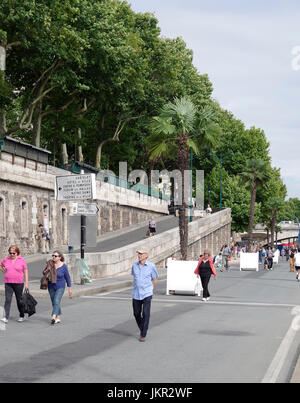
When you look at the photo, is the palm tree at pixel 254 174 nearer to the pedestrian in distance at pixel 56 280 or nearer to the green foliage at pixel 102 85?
the green foliage at pixel 102 85

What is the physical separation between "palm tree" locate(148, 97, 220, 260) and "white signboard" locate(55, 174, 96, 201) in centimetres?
892

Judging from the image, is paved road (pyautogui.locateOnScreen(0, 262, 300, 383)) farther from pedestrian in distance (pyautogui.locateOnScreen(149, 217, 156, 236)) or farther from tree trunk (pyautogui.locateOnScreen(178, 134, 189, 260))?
pedestrian in distance (pyautogui.locateOnScreen(149, 217, 156, 236))

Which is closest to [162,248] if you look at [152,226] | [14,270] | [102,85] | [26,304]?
[152,226]

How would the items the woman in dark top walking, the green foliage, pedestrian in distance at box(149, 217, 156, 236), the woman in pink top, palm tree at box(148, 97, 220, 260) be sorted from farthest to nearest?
pedestrian in distance at box(149, 217, 156, 236)
the green foliage
palm tree at box(148, 97, 220, 260)
the woman in dark top walking
the woman in pink top

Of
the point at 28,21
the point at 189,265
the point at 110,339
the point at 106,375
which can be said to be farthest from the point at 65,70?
the point at 106,375

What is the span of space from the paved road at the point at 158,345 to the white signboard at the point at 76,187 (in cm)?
500

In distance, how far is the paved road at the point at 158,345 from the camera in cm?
836

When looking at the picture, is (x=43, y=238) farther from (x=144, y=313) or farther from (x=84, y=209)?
(x=144, y=313)

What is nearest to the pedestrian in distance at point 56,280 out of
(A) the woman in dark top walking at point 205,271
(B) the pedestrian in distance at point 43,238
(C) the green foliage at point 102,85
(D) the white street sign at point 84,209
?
(A) the woman in dark top walking at point 205,271

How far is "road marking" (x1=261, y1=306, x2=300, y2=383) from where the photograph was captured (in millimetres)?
8179

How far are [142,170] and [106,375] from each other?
6299 cm

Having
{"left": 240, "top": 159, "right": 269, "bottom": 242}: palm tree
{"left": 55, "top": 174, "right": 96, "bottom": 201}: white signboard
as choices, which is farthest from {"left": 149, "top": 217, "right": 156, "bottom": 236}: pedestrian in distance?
{"left": 240, "top": 159, "right": 269, "bottom": 242}: palm tree

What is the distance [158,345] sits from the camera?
10.8 metres

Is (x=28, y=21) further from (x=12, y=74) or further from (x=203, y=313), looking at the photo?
(x=203, y=313)
